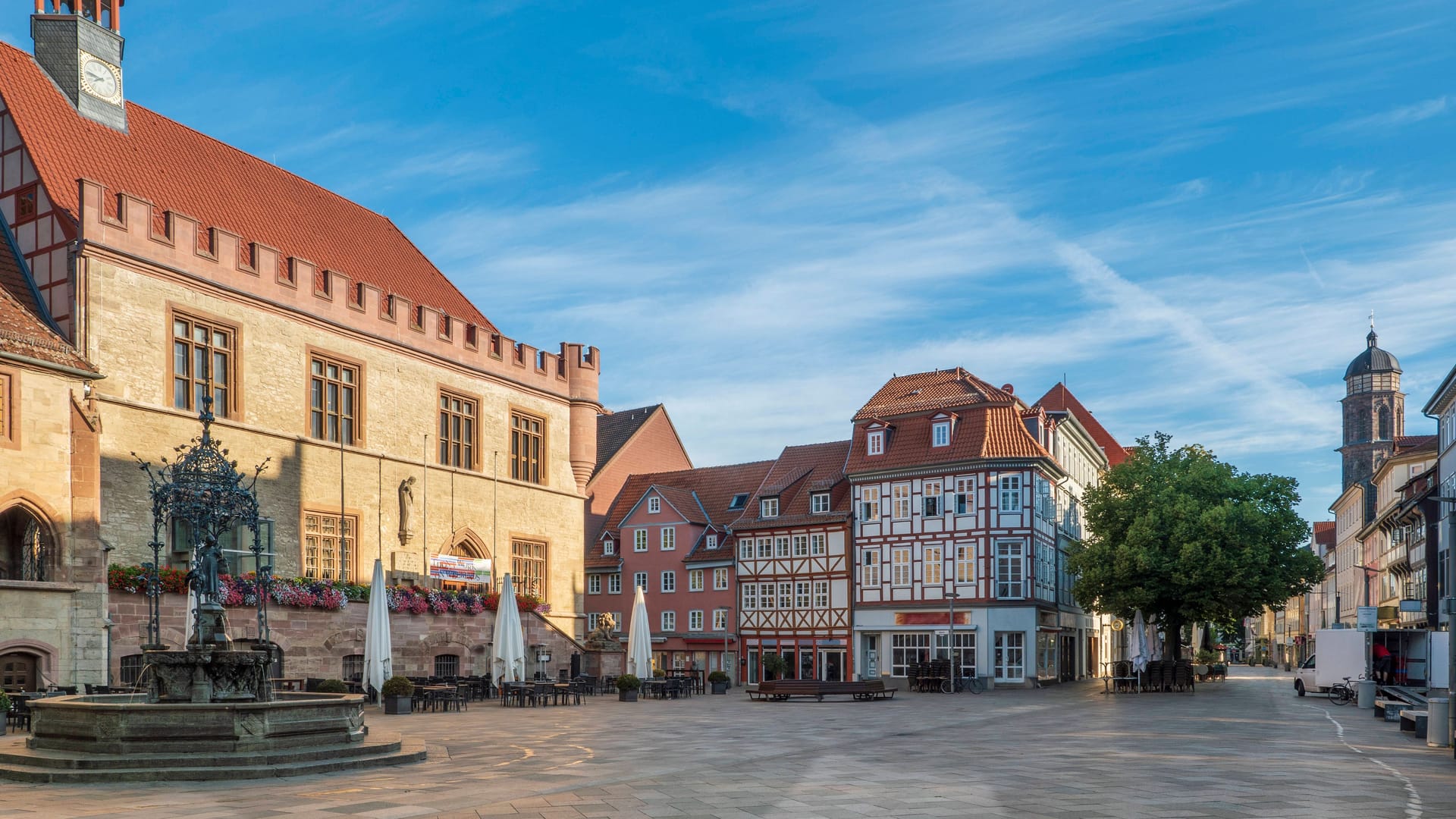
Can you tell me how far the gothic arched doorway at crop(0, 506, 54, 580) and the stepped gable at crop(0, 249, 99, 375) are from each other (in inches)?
126

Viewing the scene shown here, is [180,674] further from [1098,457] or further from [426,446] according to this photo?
[1098,457]

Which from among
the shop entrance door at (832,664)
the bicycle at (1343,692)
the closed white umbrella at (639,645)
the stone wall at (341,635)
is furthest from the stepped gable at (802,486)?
the bicycle at (1343,692)

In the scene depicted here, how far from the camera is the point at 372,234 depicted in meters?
45.6

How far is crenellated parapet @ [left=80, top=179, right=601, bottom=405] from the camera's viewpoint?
102 feet

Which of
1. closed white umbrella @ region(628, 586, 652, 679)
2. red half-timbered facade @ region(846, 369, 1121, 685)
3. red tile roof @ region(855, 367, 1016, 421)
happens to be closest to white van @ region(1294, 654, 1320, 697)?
red half-timbered facade @ region(846, 369, 1121, 685)

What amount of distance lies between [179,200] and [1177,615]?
36747 millimetres

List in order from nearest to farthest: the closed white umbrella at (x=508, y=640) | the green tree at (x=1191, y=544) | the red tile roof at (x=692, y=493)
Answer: the closed white umbrella at (x=508, y=640) < the green tree at (x=1191, y=544) < the red tile roof at (x=692, y=493)

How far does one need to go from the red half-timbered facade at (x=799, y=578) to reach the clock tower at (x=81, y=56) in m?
32.0

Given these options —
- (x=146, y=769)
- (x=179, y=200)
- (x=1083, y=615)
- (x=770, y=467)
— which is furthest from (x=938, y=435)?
(x=146, y=769)

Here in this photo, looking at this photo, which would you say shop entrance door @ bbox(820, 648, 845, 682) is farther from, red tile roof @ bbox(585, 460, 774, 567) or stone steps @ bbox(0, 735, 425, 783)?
stone steps @ bbox(0, 735, 425, 783)

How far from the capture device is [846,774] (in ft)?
54.4

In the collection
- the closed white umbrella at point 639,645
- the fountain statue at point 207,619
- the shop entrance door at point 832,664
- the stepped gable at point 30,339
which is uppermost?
the stepped gable at point 30,339

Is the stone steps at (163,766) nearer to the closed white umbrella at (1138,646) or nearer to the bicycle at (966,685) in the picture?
the closed white umbrella at (1138,646)

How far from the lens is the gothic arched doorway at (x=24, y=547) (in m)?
27.6
